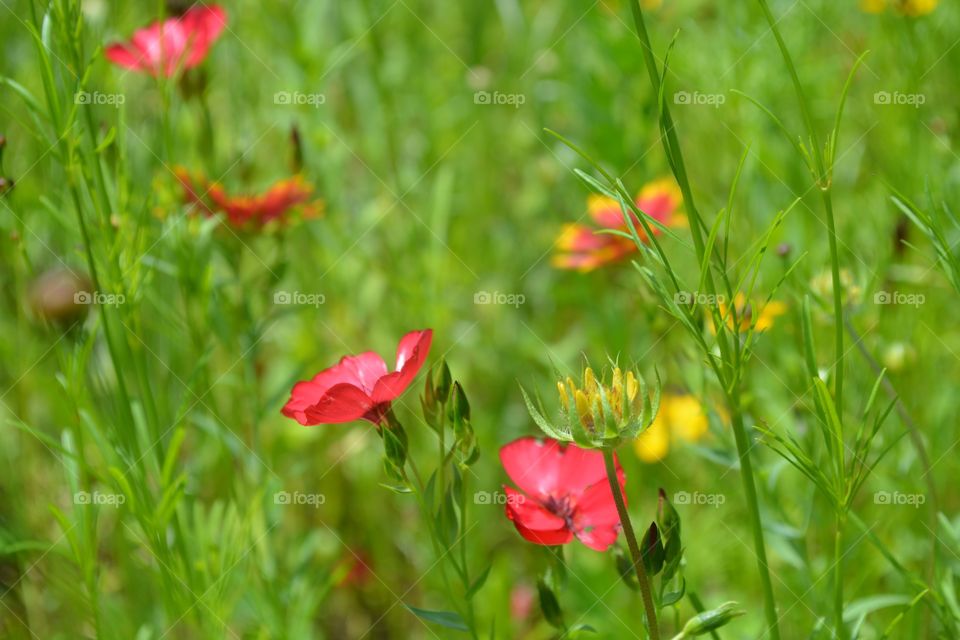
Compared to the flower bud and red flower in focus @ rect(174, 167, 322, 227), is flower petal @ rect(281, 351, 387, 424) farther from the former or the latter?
red flower in focus @ rect(174, 167, 322, 227)

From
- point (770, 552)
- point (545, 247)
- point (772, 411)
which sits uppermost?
point (545, 247)

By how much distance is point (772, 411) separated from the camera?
62.1 inches

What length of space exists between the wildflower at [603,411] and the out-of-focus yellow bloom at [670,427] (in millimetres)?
756

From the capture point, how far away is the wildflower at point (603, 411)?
79 centimetres

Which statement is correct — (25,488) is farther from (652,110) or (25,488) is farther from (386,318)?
(652,110)

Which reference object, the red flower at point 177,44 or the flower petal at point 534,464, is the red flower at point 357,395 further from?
the red flower at point 177,44

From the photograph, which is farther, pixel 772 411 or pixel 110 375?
Result: pixel 110 375

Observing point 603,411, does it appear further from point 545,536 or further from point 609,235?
point 609,235

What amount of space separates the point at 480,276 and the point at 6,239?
3.36ft

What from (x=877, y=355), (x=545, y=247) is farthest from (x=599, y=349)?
(x=877, y=355)

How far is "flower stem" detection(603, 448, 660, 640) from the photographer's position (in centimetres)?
80

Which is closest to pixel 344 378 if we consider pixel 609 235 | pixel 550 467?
pixel 550 467

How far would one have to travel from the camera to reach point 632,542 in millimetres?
815

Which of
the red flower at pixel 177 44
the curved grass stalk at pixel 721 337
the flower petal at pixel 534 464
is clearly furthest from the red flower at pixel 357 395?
the red flower at pixel 177 44
